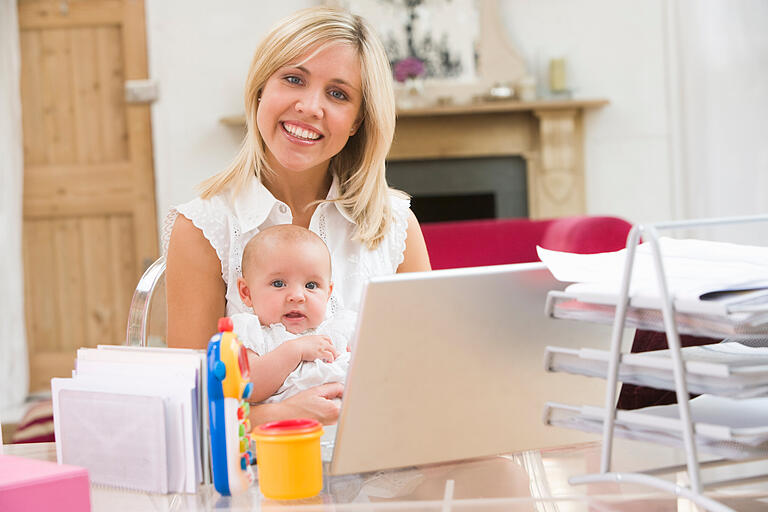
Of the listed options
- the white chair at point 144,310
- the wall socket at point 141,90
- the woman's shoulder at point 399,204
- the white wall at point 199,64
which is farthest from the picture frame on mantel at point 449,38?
the white chair at point 144,310

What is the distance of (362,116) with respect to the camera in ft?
4.99

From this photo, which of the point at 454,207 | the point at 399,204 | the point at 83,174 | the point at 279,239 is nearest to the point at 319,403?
the point at 279,239

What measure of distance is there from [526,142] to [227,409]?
4107 millimetres

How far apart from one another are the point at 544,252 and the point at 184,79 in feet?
13.8

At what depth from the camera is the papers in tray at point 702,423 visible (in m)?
0.71

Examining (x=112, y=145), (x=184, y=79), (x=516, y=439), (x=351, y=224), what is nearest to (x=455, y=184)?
(x=184, y=79)

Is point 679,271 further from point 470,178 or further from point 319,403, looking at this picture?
point 470,178

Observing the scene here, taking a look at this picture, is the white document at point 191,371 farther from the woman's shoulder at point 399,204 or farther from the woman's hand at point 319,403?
the woman's shoulder at point 399,204

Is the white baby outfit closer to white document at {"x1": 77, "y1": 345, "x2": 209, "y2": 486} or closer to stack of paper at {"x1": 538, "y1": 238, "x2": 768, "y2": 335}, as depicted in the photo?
white document at {"x1": 77, "y1": 345, "x2": 209, "y2": 486}

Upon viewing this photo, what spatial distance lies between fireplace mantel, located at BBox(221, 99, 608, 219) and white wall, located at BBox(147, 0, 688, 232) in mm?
119

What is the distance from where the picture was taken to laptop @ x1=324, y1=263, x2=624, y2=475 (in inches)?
31.5

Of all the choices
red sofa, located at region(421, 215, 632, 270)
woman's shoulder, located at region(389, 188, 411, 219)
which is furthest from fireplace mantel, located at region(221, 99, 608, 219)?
woman's shoulder, located at region(389, 188, 411, 219)

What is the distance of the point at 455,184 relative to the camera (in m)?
4.85

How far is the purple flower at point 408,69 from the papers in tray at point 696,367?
3825 millimetres
